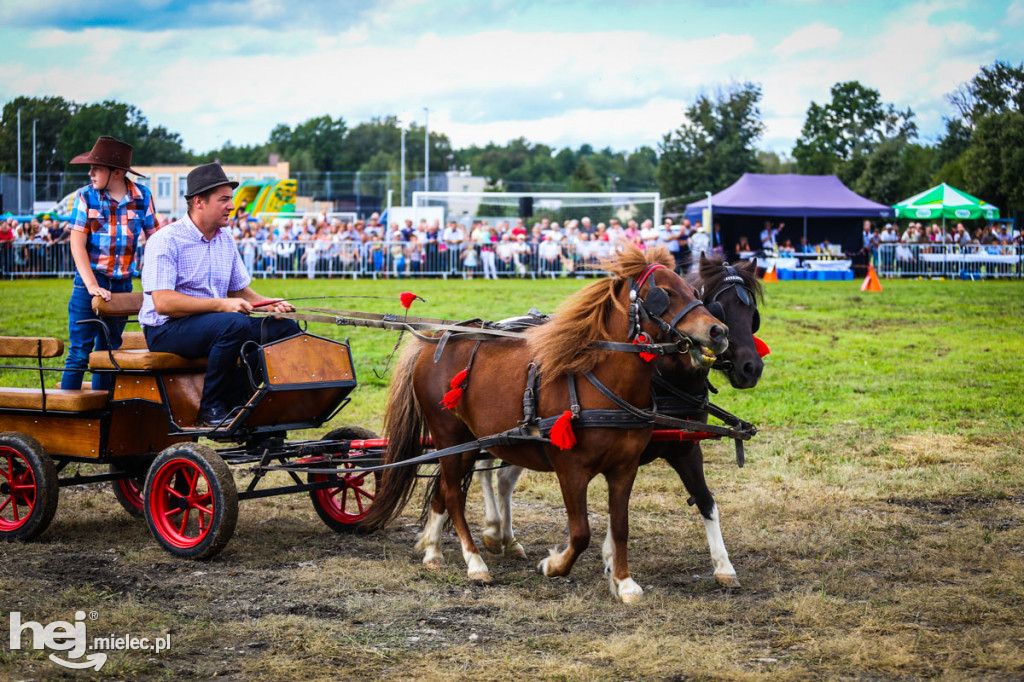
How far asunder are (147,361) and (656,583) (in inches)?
128

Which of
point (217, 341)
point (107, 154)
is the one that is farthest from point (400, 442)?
point (107, 154)

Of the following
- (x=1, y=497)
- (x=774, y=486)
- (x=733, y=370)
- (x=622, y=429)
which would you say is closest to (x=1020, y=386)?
(x=774, y=486)

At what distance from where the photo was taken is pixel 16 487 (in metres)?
6.12

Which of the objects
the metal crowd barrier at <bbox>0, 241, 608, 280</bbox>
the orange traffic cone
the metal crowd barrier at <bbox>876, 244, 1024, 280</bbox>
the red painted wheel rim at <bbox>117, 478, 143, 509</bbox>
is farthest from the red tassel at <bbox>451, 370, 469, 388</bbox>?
the metal crowd barrier at <bbox>876, 244, 1024, 280</bbox>

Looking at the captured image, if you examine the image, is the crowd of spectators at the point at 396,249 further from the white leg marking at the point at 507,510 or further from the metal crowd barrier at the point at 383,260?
the white leg marking at the point at 507,510

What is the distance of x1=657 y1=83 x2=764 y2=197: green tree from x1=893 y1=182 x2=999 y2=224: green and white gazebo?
25.6m

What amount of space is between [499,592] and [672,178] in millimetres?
56536

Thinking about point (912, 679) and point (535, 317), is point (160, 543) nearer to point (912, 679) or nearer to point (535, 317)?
point (535, 317)

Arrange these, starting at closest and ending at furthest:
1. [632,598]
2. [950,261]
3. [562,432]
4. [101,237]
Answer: [562,432] < [632,598] < [101,237] < [950,261]

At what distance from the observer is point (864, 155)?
59.4 meters

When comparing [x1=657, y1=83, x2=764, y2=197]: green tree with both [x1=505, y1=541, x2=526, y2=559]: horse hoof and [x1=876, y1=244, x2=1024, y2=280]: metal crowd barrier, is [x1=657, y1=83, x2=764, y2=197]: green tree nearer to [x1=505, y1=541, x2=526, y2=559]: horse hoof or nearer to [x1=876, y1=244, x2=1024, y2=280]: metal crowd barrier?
[x1=876, y1=244, x2=1024, y2=280]: metal crowd barrier

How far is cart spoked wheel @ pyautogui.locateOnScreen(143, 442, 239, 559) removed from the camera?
5.49 meters

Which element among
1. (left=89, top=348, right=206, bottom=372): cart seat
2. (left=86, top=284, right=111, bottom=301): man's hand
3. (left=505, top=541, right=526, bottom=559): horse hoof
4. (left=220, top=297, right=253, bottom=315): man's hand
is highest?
(left=86, top=284, right=111, bottom=301): man's hand

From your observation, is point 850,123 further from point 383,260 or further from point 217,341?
point 217,341
